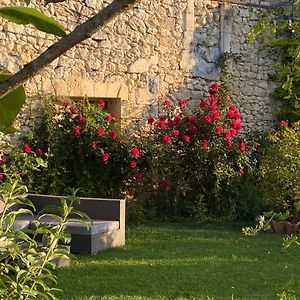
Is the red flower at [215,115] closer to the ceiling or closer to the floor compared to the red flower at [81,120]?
closer to the ceiling

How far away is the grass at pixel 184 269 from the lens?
16.6 ft

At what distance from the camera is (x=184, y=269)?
5.90m

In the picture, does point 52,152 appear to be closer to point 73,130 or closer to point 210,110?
point 73,130

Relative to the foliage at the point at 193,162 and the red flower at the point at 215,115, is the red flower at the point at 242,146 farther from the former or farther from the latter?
the red flower at the point at 215,115

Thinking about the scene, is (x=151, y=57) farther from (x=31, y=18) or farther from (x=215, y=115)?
(x=31, y=18)

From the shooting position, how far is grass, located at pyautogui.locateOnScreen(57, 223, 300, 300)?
507 centimetres

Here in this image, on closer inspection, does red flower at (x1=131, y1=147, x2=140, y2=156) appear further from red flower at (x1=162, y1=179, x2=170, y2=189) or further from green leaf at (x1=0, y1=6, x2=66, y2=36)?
green leaf at (x1=0, y1=6, x2=66, y2=36)

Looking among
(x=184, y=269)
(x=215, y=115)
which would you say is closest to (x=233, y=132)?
(x=215, y=115)

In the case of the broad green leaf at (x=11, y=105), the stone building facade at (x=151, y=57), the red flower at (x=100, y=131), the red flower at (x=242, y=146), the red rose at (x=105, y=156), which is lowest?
the red rose at (x=105, y=156)

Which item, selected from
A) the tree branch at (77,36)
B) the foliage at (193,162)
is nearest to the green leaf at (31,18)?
the tree branch at (77,36)

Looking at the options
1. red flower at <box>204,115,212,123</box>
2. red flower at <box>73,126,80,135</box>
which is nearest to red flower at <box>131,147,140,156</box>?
red flower at <box>73,126,80,135</box>

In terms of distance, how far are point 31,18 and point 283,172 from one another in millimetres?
7738

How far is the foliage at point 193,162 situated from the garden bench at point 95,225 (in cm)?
187

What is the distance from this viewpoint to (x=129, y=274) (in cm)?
567
